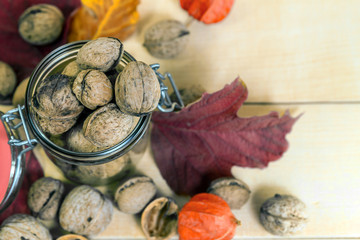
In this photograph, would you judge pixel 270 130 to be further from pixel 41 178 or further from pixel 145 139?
pixel 41 178

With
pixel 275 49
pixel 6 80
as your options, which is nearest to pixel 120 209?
pixel 6 80

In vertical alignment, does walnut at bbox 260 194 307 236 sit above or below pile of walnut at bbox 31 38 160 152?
below

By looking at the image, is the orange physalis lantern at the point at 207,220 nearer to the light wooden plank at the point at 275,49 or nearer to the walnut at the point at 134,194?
the walnut at the point at 134,194

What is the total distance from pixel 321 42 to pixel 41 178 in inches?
19.8

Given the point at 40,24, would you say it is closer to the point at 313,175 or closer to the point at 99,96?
the point at 99,96

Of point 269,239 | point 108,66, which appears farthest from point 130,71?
point 269,239

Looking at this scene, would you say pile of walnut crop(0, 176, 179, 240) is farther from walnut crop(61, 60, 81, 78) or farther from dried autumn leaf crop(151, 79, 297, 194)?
walnut crop(61, 60, 81, 78)

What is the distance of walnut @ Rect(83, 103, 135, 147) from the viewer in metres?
0.35

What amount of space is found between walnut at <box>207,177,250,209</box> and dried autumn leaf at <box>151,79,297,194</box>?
0.03 metres

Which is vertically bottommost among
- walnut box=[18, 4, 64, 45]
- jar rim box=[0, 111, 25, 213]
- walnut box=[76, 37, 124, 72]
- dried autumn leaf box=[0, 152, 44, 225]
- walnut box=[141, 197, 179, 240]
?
walnut box=[141, 197, 179, 240]

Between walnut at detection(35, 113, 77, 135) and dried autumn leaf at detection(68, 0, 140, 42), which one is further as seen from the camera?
dried autumn leaf at detection(68, 0, 140, 42)

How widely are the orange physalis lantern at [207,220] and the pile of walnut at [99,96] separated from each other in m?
0.17

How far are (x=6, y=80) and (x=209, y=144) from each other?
32 centimetres

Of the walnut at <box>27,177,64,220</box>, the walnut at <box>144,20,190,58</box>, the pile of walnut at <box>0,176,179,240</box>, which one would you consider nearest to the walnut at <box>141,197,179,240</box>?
the pile of walnut at <box>0,176,179,240</box>
